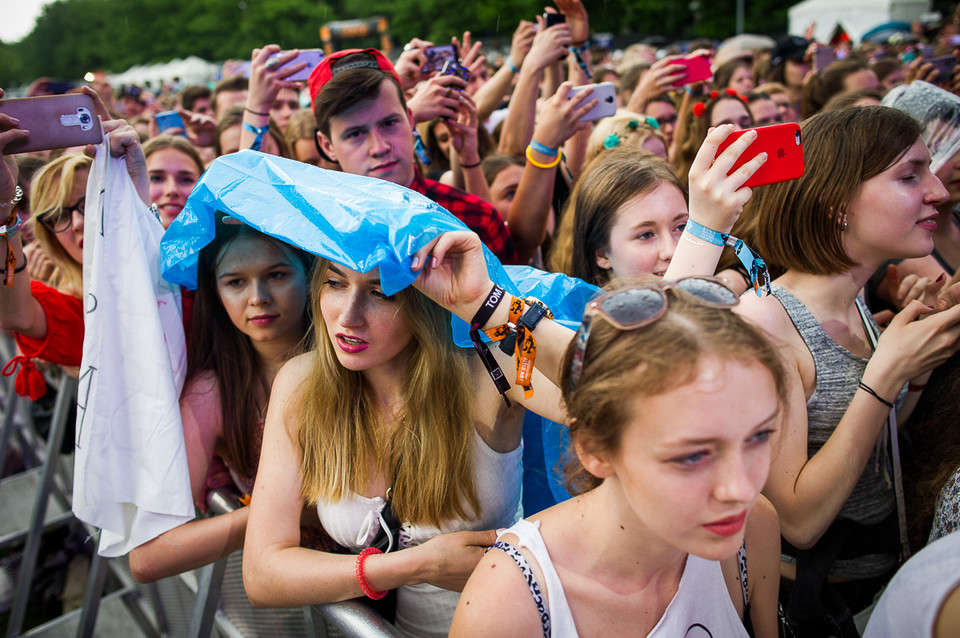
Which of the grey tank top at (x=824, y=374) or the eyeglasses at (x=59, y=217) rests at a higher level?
the eyeglasses at (x=59, y=217)

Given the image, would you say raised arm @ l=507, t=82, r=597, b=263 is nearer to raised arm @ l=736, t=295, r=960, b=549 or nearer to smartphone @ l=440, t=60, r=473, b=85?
smartphone @ l=440, t=60, r=473, b=85

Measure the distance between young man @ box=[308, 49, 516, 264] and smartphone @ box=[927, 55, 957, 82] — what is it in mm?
4020

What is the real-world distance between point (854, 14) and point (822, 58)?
1324cm

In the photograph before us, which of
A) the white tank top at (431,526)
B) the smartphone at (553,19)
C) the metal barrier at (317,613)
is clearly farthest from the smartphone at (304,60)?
the white tank top at (431,526)

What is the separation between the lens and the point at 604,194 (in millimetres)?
2281

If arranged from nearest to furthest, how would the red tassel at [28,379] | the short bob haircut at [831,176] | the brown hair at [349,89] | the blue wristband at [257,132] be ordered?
the short bob haircut at [831,176] → the red tassel at [28,379] → the brown hair at [349,89] → the blue wristband at [257,132]

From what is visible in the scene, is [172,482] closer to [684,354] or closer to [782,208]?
[684,354]

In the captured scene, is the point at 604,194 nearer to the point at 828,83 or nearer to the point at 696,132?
the point at 696,132

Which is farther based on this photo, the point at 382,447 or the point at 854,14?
the point at 854,14

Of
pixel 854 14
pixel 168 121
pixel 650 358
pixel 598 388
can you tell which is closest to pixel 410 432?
pixel 598 388

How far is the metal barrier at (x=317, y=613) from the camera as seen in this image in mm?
1396

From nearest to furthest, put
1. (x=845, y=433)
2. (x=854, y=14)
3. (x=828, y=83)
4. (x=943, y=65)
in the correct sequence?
(x=845, y=433)
(x=828, y=83)
(x=943, y=65)
(x=854, y=14)

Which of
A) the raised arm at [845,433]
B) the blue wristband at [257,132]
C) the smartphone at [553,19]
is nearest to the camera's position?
the raised arm at [845,433]

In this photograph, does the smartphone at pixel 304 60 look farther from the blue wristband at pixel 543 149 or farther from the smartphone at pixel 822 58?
the smartphone at pixel 822 58
